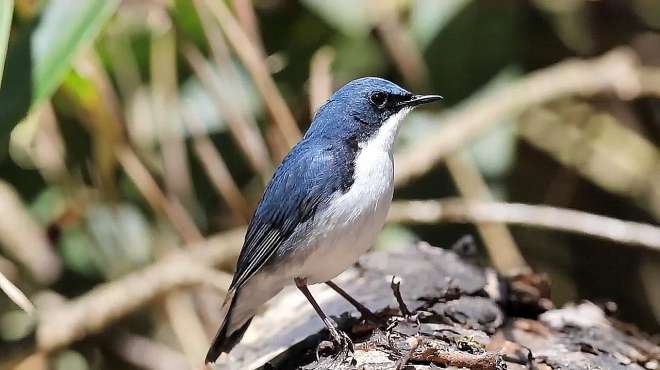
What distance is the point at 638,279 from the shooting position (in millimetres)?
4832

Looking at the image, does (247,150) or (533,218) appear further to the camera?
(247,150)

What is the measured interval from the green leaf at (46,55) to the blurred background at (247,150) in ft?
1.93

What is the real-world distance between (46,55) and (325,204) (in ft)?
3.24

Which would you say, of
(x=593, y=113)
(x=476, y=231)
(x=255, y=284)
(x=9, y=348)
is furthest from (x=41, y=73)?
(x=593, y=113)

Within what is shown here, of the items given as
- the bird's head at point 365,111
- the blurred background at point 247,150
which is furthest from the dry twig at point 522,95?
the bird's head at point 365,111

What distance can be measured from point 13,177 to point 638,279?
3.04 m

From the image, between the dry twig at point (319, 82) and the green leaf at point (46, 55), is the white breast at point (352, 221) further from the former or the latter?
the dry twig at point (319, 82)

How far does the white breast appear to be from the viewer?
8.38 feet

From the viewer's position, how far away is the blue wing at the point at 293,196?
2637mm

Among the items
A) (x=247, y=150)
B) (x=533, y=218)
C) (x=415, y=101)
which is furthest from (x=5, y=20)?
(x=533, y=218)

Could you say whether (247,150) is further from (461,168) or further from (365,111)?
(365,111)

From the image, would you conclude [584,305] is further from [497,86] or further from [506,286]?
[497,86]

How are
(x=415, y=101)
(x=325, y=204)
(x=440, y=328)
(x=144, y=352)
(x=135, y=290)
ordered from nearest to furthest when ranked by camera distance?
1. (x=440, y=328)
2. (x=325, y=204)
3. (x=415, y=101)
4. (x=135, y=290)
5. (x=144, y=352)

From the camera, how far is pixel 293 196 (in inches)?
105
